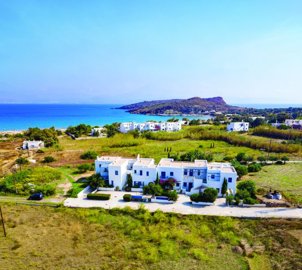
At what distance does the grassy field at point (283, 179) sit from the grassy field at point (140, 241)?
26.1 feet

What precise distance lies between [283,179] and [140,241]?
83.0ft

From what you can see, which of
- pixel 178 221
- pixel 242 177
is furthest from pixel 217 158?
pixel 178 221

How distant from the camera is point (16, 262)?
19.3 metres

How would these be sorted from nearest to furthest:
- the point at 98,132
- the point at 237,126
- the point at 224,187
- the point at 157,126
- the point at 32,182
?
the point at 224,187 → the point at 32,182 → the point at 237,126 → the point at 98,132 → the point at 157,126

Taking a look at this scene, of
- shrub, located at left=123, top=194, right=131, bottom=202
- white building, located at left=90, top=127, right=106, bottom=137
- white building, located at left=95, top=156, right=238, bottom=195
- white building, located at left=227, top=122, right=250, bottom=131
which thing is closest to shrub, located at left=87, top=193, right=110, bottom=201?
shrub, located at left=123, top=194, right=131, bottom=202

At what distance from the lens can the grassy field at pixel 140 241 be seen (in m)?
19.1

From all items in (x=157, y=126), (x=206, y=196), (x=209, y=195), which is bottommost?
(x=206, y=196)

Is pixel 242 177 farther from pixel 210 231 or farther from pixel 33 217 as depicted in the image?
pixel 33 217

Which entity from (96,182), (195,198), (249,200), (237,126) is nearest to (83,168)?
(96,182)

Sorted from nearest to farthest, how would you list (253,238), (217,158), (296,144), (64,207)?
(253,238) → (64,207) → (217,158) → (296,144)

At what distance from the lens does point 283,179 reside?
3728 cm

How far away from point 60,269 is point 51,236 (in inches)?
203

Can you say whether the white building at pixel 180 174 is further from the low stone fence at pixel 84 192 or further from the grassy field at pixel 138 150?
the grassy field at pixel 138 150

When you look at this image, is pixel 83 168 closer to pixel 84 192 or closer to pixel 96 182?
pixel 96 182
